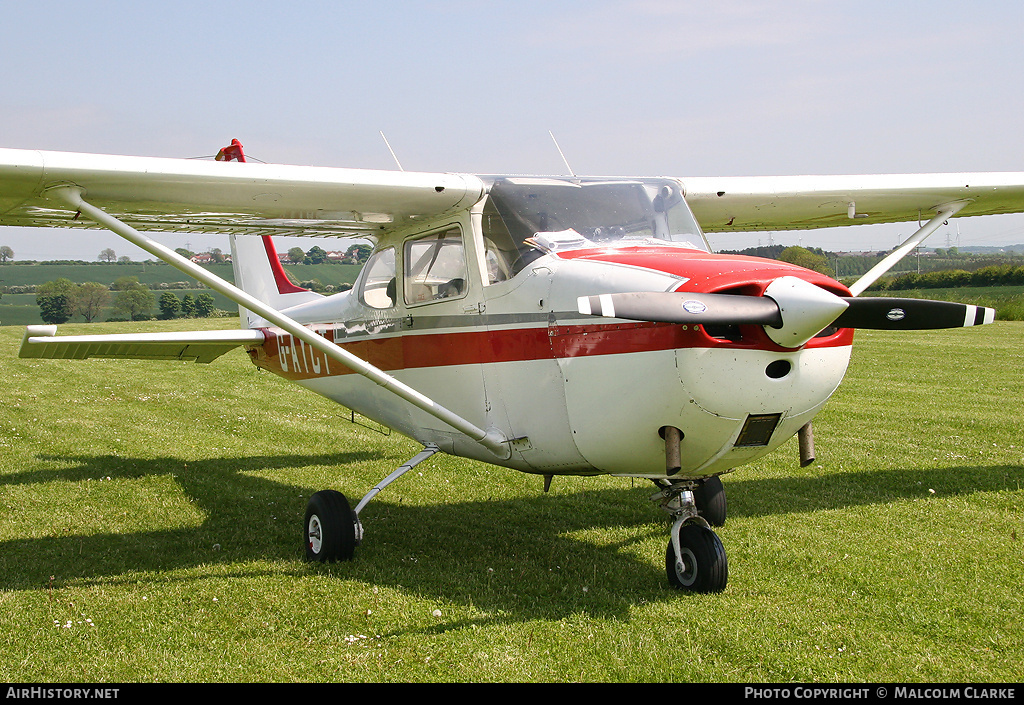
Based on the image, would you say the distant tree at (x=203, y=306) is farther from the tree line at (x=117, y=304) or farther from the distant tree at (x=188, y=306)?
the distant tree at (x=188, y=306)

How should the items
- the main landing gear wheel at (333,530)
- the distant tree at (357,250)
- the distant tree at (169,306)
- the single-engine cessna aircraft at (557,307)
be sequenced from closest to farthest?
1. the single-engine cessna aircraft at (557,307)
2. the main landing gear wheel at (333,530)
3. the distant tree at (357,250)
4. the distant tree at (169,306)

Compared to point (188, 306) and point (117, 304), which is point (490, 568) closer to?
point (188, 306)

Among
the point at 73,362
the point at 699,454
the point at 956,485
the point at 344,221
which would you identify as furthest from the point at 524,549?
the point at 73,362

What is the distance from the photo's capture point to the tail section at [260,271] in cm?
973

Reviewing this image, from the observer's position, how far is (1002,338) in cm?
2220

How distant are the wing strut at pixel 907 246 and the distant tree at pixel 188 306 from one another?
4389 centimetres

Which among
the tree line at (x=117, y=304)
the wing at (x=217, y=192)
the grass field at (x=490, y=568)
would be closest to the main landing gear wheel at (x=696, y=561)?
the grass field at (x=490, y=568)

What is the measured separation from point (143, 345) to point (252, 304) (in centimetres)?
353

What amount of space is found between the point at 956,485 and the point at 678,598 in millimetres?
4064

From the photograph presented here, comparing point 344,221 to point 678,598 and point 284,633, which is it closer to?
point 284,633

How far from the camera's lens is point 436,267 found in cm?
602

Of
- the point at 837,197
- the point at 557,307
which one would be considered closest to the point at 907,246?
the point at 837,197

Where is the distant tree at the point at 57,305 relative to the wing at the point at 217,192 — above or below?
below

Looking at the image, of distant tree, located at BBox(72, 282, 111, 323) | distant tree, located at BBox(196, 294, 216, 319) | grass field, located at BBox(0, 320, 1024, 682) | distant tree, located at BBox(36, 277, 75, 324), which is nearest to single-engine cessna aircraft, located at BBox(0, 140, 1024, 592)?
grass field, located at BBox(0, 320, 1024, 682)
